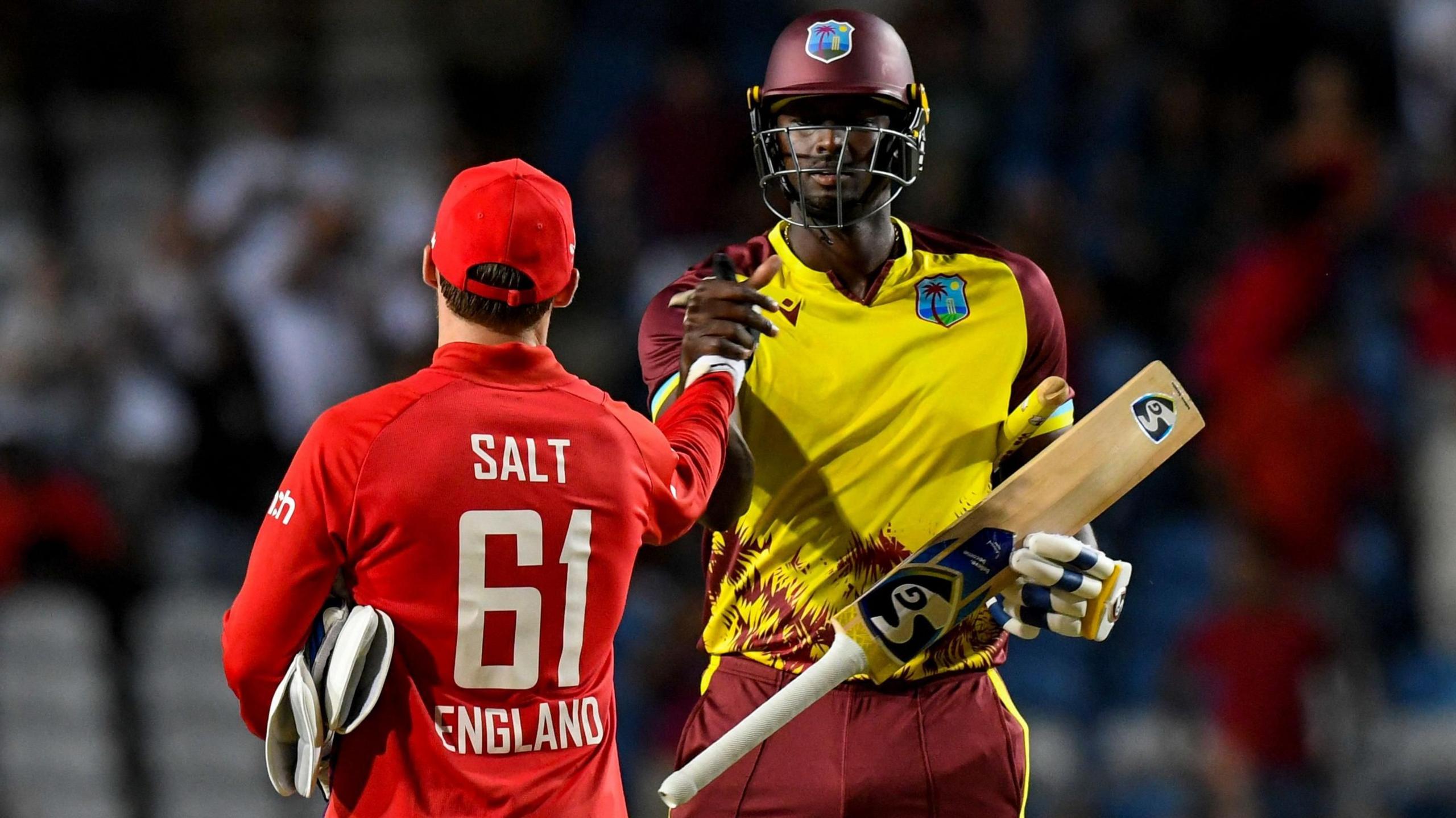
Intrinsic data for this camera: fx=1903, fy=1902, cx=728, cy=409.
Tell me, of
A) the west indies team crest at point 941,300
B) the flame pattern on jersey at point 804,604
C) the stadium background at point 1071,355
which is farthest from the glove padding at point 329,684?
the stadium background at point 1071,355

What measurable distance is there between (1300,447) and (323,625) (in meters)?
5.28

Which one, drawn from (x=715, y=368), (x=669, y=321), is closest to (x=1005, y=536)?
(x=715, y=368)

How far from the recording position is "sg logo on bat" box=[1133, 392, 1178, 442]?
349 cm

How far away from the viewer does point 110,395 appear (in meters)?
8.11

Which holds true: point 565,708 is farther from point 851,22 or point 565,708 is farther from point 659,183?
point 659,183

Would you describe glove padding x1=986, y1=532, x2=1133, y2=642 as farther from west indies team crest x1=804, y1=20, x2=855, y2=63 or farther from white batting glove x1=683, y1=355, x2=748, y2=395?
west indies team crest x1=804, y1=20, x2=855, y2=63

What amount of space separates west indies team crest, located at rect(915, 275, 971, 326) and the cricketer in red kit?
792 mm

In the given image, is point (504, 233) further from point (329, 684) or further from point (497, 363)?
point (329, 684)

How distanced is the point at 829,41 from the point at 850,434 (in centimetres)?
74

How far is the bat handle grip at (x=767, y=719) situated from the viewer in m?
3.19

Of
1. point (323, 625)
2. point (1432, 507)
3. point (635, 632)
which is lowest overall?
point (635, 632)

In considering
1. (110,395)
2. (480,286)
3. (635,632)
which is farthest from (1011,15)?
(480,286)

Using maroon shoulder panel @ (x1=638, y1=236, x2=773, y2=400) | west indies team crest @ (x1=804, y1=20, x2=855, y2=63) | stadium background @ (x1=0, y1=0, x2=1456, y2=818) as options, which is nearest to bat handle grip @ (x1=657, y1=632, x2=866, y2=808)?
maroon shoulder panel @ (x1=638, y1=236, x2=773, y2=400)

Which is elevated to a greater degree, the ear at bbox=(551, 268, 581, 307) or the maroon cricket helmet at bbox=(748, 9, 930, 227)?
the maroon cricket helmet at bbox=(748, 9, 930, 227)
